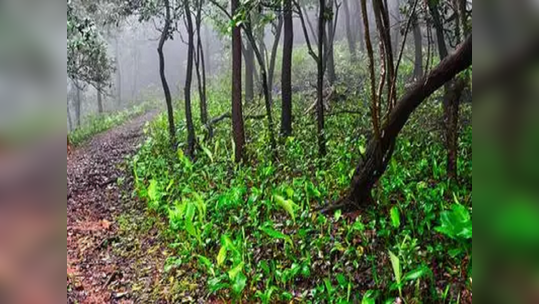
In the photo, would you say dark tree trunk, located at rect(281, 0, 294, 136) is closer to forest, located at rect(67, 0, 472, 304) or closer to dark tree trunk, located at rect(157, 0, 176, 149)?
forest, located at rect(67, 0, 472, 304)

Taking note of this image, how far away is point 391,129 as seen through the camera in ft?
16.4

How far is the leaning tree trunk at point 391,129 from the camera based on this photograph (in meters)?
4.21

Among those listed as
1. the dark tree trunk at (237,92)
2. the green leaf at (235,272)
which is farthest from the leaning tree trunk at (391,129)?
the dark tree trunk at (237,92)

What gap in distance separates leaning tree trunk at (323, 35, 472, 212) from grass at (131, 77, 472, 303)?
0.22 metres

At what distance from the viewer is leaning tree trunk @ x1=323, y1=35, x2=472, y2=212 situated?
13.8ft

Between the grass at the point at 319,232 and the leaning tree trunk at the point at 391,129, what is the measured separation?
0.72 ft

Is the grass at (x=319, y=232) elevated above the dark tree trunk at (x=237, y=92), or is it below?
below

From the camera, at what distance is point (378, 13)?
434 cm

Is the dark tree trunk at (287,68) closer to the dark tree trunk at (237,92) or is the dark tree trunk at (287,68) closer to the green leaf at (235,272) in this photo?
the dark tree trunk at (237,92)

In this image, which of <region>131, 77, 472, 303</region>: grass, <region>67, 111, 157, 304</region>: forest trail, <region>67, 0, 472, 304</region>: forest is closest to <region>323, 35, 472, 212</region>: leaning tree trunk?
<region>67, 0, 472, 304</region>: forest

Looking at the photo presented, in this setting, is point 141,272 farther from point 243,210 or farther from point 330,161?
point 330,161

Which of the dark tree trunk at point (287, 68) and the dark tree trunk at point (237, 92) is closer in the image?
the dark tree trunk at point (237, 92)

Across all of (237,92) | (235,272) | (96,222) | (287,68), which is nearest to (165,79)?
(237,92)
